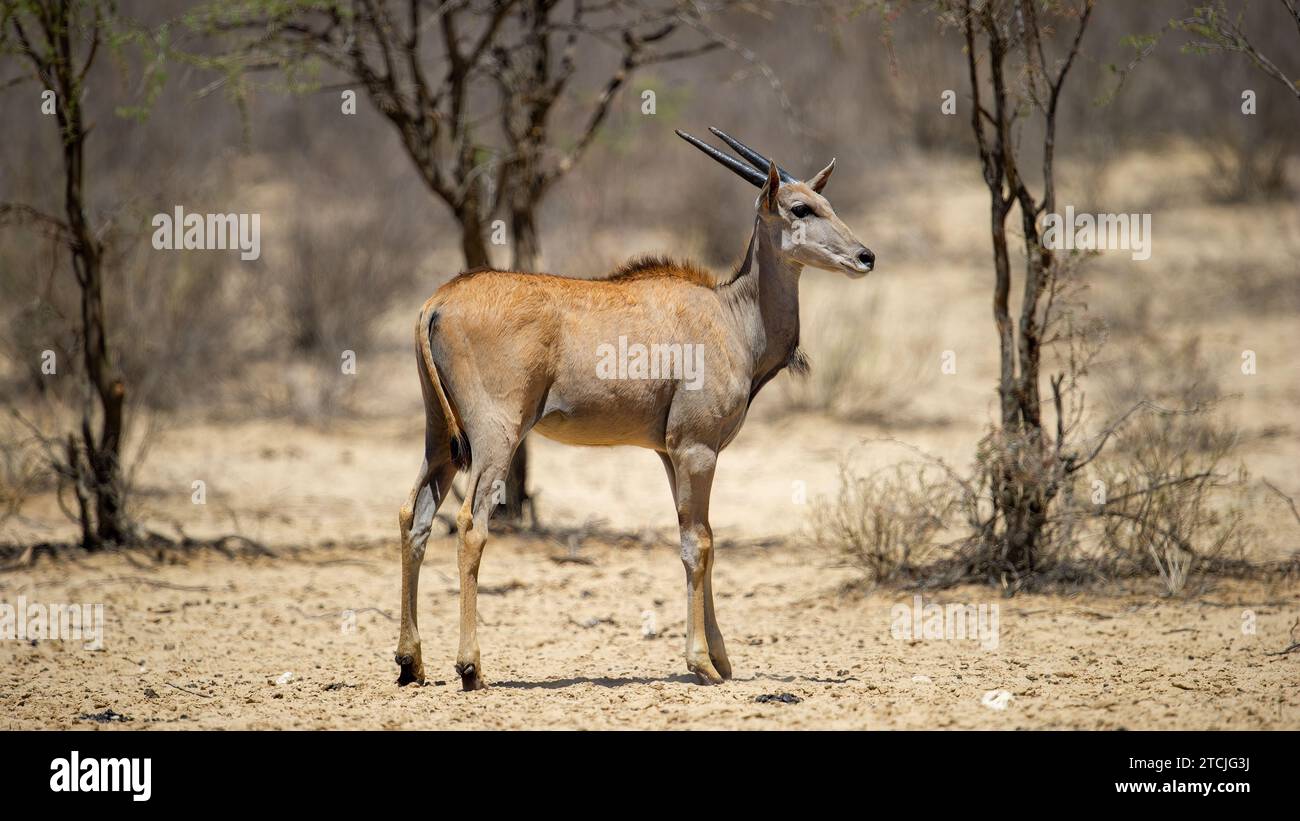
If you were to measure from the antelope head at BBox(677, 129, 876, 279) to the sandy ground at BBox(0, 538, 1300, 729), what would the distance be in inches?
87.5

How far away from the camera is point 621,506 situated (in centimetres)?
1276

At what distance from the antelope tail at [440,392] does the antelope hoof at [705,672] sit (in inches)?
63.1

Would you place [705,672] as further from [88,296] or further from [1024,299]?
[88,296]

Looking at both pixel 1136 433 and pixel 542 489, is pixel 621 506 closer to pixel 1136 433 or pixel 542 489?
pixel 542 489

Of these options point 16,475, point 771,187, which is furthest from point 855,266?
point 16,475

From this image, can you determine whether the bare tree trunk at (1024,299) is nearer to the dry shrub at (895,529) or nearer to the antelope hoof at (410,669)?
the dry shrub at (895,529)

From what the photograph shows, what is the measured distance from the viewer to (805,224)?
738 cm

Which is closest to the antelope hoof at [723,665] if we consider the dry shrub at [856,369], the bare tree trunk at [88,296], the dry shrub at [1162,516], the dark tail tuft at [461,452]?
the dark tail tuft at [461,452]

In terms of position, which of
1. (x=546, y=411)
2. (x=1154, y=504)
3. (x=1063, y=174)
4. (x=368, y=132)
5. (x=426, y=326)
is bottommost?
(x=1154, y=504)

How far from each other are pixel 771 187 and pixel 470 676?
2969 mm

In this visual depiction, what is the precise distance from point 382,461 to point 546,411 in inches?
301

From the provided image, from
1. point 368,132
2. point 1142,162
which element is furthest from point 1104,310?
point 368,132

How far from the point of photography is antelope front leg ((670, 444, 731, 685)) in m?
7.19

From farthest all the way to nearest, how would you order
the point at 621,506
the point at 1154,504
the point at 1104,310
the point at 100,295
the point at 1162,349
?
the point at 1104,310 → the point at 1162,349 → the point at 621,506 → the point at 100,295 → the point at 1154,504
